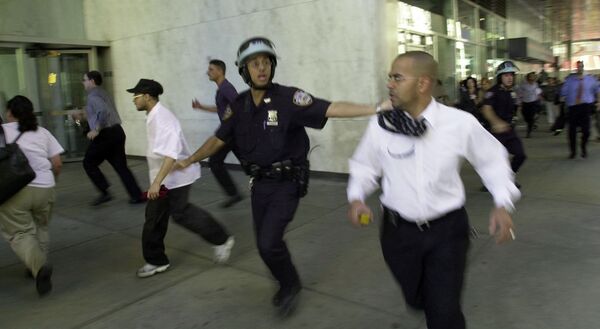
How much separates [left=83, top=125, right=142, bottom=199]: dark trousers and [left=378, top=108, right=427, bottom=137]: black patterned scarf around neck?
5043 mm

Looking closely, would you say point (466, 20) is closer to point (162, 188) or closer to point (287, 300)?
point (162, 188)

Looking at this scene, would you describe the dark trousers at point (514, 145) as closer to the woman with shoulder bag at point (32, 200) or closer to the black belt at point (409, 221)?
the black belt at point (409, 221)

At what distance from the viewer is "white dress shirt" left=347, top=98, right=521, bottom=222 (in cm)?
215

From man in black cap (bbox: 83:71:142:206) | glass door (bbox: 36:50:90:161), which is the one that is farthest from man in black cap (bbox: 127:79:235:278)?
glass door (bbox: 36:50:90:161)

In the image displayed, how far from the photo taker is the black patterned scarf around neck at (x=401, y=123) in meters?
2.12

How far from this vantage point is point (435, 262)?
2.19 meters

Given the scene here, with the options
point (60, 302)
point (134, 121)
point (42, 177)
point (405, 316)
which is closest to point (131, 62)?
point (134, 121)

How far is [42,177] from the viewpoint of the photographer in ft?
13.0

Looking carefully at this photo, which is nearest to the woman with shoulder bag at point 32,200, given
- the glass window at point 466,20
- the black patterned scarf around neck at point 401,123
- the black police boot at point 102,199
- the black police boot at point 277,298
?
the black police boot at point 277,298

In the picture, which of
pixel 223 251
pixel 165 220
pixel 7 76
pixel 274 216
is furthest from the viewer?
pixel 7 76

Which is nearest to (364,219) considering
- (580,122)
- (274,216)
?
(274,216)

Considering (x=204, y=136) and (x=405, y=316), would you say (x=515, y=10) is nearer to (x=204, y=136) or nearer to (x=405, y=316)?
(x=204, y=136)

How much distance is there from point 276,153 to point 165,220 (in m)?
1.44

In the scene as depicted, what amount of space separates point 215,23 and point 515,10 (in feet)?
46.3
